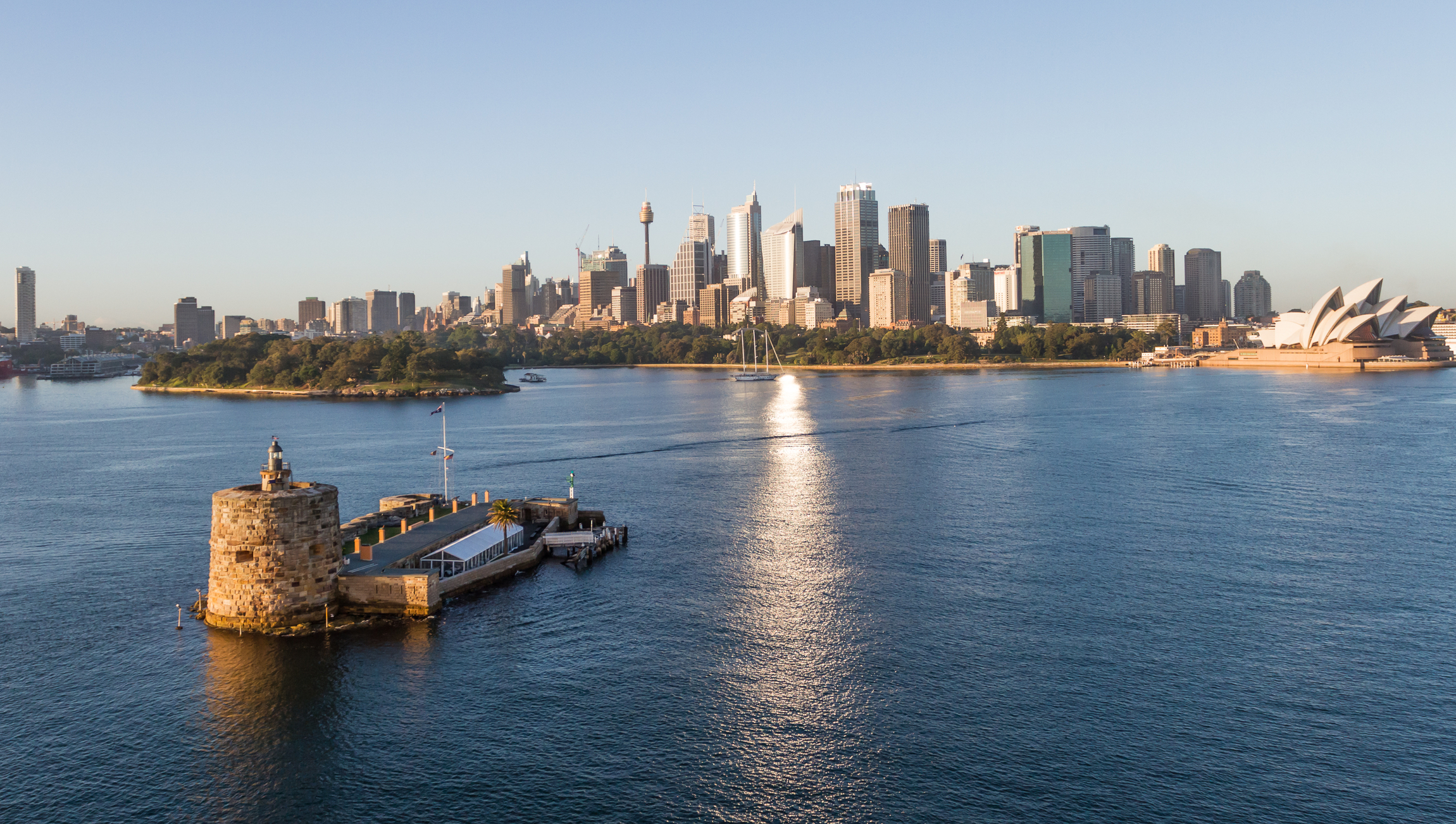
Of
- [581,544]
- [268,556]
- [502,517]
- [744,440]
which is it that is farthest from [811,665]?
[744,440]

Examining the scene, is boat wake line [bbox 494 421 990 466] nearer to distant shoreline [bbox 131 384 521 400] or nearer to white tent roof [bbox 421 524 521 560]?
white tent roof [bbox 421 524 521 560]

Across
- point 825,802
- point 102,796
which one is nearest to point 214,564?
point 102,796

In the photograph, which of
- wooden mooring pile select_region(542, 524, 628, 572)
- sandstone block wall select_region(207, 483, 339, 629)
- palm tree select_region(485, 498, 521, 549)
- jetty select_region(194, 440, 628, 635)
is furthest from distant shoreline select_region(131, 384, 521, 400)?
sandstone block wall select_region(207, 483, 339, 629)

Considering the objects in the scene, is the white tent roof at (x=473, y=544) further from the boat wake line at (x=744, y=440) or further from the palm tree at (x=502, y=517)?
the boat wake line at (x=744, y=440)

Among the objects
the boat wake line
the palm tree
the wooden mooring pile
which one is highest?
the boat wake line

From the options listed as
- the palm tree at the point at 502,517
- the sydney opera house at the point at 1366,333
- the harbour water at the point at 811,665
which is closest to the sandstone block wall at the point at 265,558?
the harbour water at the point at 811,665

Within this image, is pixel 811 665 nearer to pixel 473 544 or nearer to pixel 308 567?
pixel 473 544

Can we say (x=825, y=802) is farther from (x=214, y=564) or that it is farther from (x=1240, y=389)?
(x=1240, y=389)
